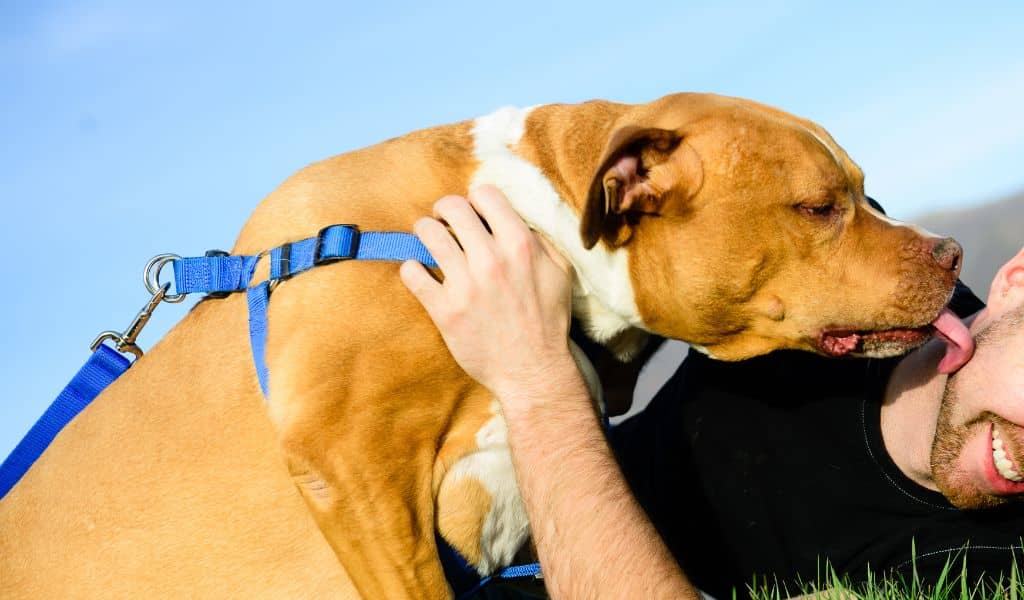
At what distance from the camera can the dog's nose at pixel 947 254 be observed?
11.2 feet

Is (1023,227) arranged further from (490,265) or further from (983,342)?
(490,265)

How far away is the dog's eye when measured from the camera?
339 cm

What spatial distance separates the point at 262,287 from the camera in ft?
10.6

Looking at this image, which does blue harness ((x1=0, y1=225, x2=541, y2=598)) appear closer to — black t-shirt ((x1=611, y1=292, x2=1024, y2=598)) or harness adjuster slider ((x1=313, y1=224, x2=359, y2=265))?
harness adjuster slider ((x1=313, y1=224, x2=359, y2=265))

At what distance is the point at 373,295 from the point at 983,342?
7.93 ft

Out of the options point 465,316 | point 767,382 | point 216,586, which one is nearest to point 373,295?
point 465,316

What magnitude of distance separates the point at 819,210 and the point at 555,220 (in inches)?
37.2

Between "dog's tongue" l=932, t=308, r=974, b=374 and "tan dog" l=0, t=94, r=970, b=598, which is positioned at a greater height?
"tan dog" l=0, t=94, r=970, b=598

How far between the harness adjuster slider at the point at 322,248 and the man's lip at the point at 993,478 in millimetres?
2529

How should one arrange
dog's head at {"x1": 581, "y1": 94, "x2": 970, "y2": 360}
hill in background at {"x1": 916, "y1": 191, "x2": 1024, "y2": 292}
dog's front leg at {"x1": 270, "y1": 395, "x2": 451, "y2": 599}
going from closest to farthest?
dog's front leg at {"x1": 270, "y1": 395, "x2": 451, "y2": 599}
dog's head at {"x1": 581, "y1": 94, "x2": 970, "y2": 360}
hill in background at {"x1": 916, "y1": 191, "x2": 1024, "y2": 292}

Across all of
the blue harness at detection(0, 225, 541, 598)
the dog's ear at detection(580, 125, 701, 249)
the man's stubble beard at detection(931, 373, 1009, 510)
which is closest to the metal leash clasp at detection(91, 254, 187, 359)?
the blue harness at detection(0, 225, 541, 598)

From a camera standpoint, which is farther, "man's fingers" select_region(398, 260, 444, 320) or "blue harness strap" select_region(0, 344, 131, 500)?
"blue harness strap" select_region(0, 344, 131, 500)

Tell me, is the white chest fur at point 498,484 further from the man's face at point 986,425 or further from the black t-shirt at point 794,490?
the man's face at point 986,425

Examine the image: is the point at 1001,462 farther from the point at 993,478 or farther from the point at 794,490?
the point at 794,490
